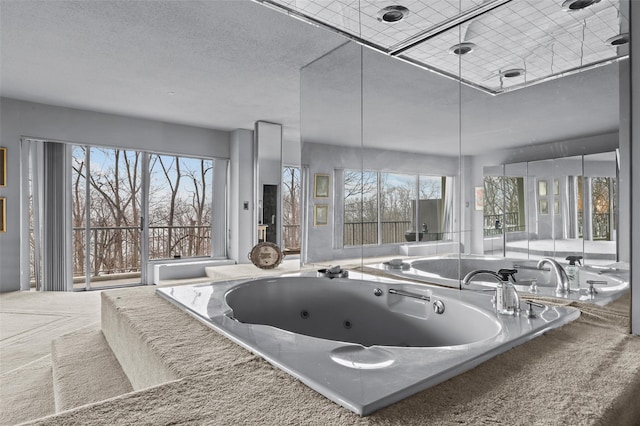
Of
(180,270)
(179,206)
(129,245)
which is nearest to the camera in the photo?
(180,270)

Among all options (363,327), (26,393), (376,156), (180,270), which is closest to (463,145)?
(376,156)

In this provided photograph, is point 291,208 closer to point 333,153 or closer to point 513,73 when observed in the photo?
point 333,153

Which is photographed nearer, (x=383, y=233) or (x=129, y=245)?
(x=383, y=233)

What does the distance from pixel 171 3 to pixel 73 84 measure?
89.3 inches

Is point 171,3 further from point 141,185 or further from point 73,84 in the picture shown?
point 141,185

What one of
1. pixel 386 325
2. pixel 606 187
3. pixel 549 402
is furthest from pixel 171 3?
pixel 549 402

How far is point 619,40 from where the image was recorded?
1618 millimetres

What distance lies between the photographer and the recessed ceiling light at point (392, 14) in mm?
2245

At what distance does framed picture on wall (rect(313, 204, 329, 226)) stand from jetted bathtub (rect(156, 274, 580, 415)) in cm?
92

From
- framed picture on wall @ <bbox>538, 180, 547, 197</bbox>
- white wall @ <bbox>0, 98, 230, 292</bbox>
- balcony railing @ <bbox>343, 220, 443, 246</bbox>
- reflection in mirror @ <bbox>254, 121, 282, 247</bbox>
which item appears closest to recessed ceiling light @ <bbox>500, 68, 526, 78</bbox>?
framed picture on wall @ <bbox>538, 180, 547, 197</bbox>

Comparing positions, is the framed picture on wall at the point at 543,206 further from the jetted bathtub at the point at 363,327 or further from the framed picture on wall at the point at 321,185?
the framed picture on wall at the point at 321,185

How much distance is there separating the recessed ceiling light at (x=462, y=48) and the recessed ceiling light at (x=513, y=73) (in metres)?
0.27

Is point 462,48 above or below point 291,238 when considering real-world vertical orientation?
above

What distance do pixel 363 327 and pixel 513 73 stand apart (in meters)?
1.66
